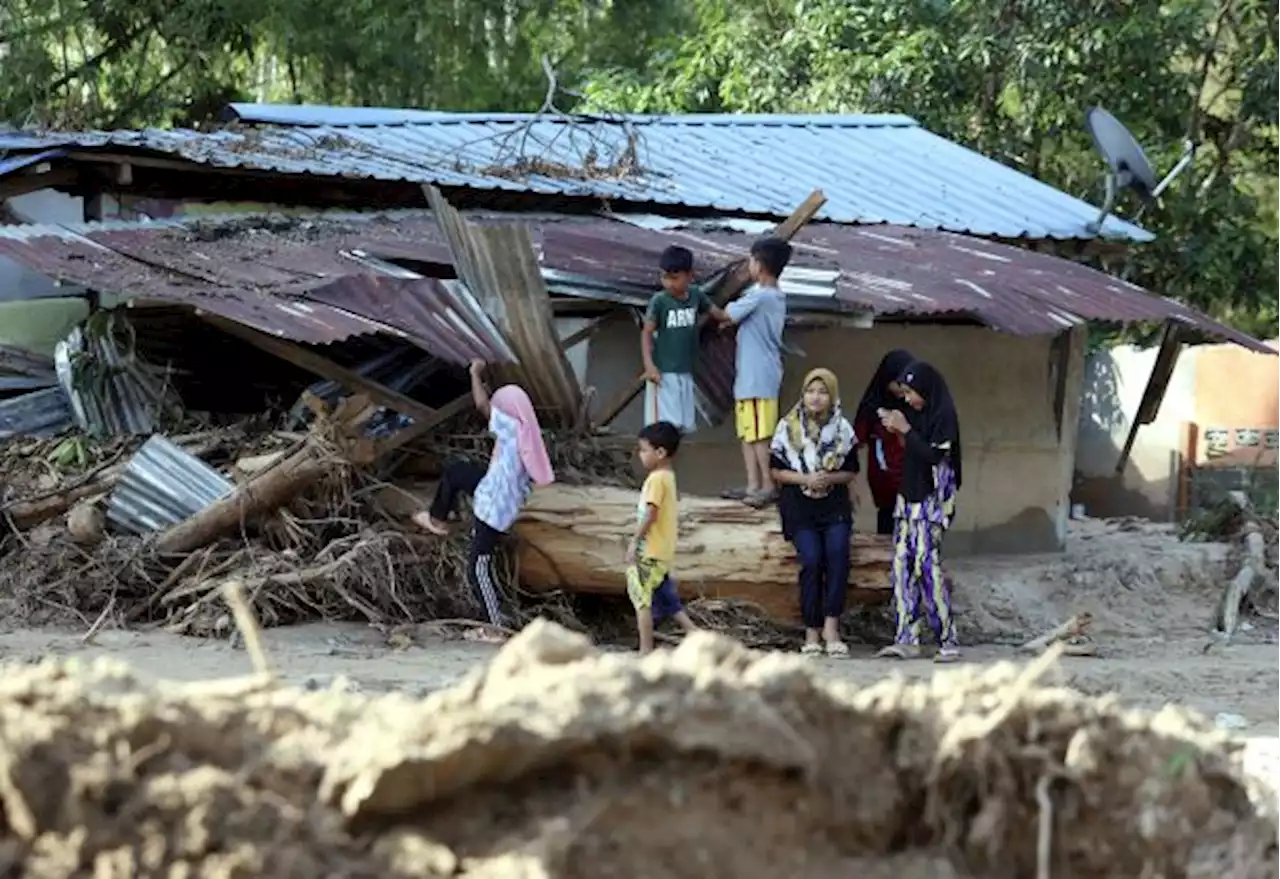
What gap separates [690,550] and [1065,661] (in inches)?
80.0

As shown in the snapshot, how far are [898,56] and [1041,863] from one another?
1643cm

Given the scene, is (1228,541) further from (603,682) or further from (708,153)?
(603,682)

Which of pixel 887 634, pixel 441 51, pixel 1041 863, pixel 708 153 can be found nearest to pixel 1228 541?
pixel 887 634

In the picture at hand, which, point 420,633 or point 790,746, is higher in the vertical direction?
point 790,746

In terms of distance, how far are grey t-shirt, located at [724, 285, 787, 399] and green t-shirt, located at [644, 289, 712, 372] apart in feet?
0.63

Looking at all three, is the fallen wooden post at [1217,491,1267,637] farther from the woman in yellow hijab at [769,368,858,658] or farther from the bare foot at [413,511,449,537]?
the bare foot at [413,511,449,537]

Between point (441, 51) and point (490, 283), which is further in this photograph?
point (441, 51)

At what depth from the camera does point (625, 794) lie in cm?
373

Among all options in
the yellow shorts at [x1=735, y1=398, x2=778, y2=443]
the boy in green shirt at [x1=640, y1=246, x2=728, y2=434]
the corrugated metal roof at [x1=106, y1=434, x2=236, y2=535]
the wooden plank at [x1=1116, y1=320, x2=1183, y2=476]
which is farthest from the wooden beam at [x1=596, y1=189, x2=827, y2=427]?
the wooden plank at [x1=1116, y1=320, x2=1183, y2=476]

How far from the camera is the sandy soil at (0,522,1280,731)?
29.9 ft

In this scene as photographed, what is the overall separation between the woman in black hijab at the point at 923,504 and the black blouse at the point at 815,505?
29cm

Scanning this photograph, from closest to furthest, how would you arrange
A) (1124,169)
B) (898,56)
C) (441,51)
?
(1124,169)
(898,56)
(441,51)

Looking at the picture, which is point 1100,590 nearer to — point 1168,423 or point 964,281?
point 964,281

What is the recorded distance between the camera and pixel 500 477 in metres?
10.2
